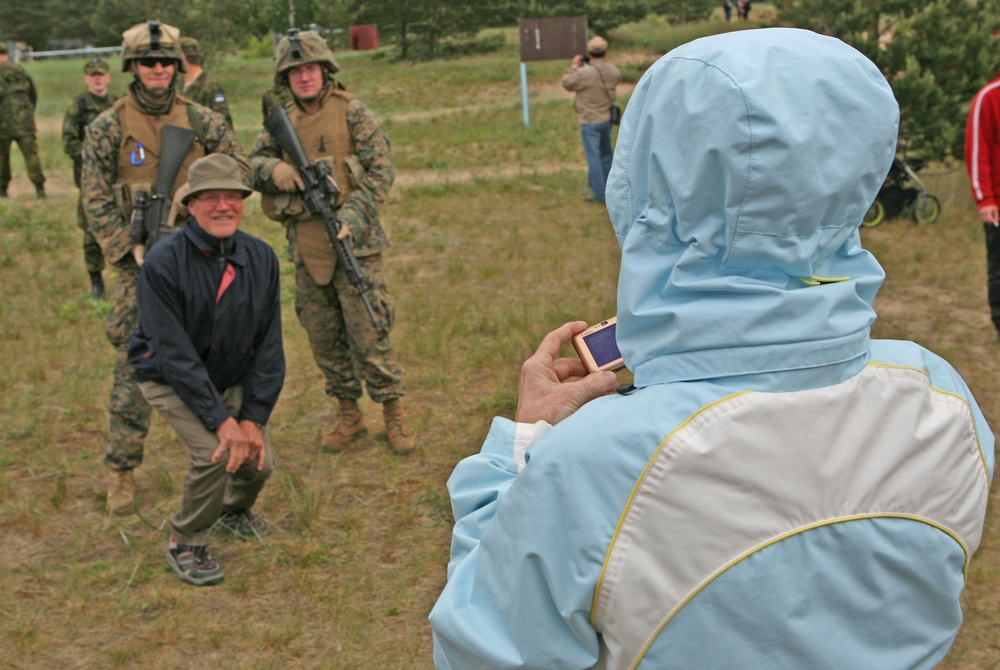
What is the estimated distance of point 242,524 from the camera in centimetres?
516

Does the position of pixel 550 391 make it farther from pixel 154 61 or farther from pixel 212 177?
pixel 154 61

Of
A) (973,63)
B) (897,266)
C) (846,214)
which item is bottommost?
(897,266)

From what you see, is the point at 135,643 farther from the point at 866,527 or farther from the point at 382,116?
the point at 382,116

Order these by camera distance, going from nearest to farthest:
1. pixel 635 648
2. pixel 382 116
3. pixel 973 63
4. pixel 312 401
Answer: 1. pixel 635 648
2. pixel 312 401
3. pixel 973 63
4. pixel 382 116

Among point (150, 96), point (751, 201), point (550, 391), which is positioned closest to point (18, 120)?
point (150, 96)

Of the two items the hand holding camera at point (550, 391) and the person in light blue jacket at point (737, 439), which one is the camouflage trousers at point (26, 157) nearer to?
the hand holding camera at point (550, 391)

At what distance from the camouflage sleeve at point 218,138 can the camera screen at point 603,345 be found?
386cm

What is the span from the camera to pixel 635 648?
4.38ft

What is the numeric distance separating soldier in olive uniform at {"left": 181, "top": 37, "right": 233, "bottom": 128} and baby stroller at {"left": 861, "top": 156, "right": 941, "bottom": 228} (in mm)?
6544

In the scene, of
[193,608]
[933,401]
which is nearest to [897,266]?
[193,608]

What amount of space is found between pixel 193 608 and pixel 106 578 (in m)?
0.53

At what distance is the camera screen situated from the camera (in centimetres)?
192

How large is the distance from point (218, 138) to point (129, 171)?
48 centimetres

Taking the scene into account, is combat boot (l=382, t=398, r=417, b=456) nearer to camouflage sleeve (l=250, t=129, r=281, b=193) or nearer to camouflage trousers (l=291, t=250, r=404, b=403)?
camouflage trousers (l=291, t=250, r=404, b=403)
